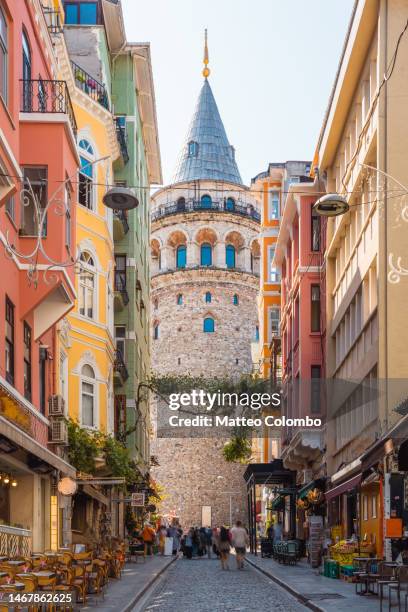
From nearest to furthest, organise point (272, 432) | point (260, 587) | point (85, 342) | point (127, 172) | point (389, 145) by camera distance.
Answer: point (260, 587) → point (389, 145) → point (85, 342) → point (127, 172) → point (272, 432)

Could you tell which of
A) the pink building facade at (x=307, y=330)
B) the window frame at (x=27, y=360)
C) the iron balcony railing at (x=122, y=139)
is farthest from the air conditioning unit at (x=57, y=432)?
the iron balcony railing at (x=122, y=139)

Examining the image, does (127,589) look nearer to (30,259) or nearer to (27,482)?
(27,482)

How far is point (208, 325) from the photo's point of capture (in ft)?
295

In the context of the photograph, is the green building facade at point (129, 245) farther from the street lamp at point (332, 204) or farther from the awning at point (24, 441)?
the street lamp at point (332, 204)

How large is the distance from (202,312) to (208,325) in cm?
107

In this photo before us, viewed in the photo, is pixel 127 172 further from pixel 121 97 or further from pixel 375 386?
pixel 375 386

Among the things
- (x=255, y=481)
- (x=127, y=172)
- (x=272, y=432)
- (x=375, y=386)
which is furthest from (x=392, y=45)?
(x=272, y=432)

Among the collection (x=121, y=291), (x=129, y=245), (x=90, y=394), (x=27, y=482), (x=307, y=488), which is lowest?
(x=307, y=488)

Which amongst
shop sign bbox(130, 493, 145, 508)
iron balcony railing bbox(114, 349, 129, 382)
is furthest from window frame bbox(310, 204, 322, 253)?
shop sign bbox(130, 493, 145, 508)

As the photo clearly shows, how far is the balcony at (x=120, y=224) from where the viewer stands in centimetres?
4445

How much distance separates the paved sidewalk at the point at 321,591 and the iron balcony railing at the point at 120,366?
39.4ft

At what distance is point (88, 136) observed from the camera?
120 ft

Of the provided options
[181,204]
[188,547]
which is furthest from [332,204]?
[181,204]

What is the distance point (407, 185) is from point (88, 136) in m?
12.4
